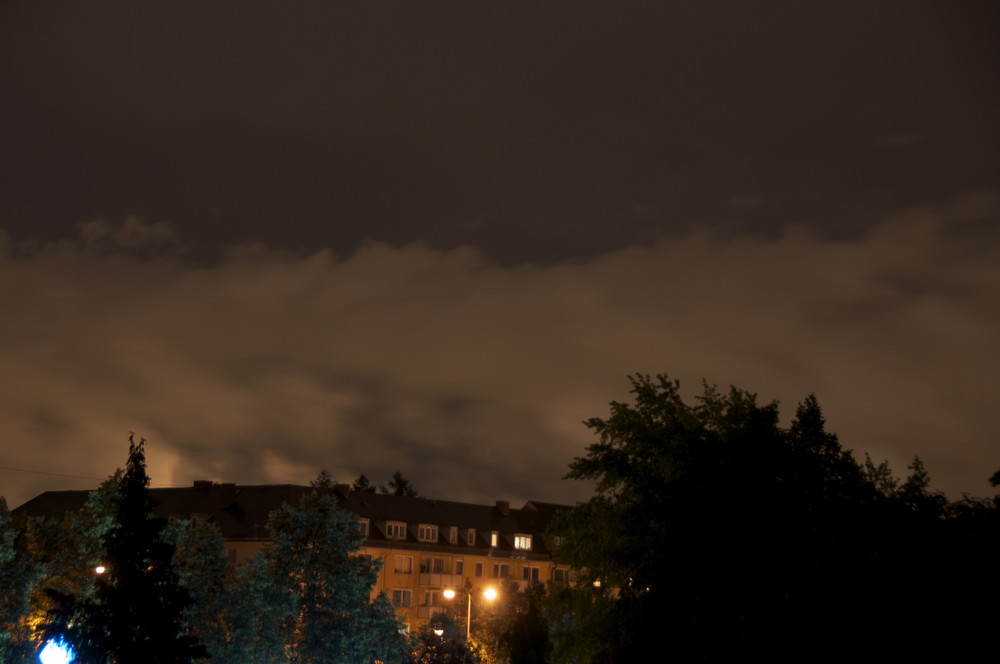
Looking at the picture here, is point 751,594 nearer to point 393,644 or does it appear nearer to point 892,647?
point 892,647

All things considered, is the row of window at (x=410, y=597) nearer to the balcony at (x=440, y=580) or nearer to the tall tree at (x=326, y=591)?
the balcony at (x=440, y=580)

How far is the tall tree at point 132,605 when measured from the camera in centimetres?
3591

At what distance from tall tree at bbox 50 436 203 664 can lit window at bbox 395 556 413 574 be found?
7917cm

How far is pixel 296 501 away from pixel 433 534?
17092mm

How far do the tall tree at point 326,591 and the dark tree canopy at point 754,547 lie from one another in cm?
1550

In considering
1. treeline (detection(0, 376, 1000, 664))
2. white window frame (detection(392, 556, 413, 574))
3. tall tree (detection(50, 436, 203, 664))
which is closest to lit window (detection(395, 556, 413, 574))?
white window frame (detection(392, 556, 413, 574))

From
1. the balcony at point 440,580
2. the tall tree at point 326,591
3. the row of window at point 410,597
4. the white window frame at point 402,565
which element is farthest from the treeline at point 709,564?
the balcony at point 440,580

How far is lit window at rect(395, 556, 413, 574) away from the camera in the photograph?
11538 centimetres

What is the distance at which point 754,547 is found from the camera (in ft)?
115

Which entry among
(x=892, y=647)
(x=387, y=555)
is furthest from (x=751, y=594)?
(x=387, y=555)

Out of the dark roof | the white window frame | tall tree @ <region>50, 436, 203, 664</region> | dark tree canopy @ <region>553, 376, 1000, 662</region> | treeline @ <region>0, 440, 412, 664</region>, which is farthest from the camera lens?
the white window frame

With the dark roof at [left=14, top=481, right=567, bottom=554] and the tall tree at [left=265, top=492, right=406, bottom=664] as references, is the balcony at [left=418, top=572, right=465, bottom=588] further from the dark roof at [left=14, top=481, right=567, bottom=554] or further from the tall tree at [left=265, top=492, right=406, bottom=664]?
the tall tree at [left=265, top=492, right=406, bottom=664]

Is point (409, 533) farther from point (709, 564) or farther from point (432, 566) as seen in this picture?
point (709, 564)

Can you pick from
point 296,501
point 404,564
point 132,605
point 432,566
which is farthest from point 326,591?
point 432,566
